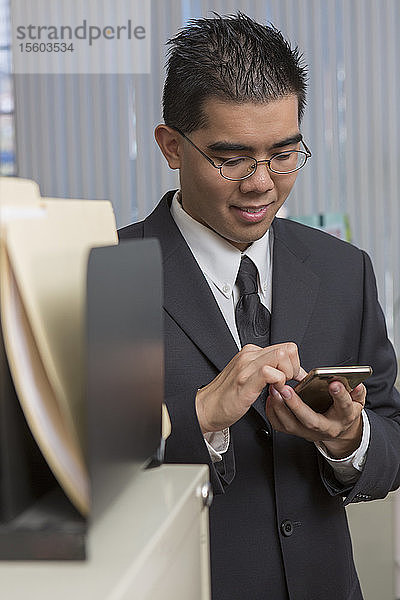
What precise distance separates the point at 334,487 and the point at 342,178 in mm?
2710

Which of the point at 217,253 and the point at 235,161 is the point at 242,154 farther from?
the point at 217,253

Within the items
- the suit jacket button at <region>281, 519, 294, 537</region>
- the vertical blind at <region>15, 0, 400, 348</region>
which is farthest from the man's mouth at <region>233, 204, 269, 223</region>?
the vertical blind at <region>15, 0, 400, 348</region>

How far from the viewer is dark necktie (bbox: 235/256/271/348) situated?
1.33 meters

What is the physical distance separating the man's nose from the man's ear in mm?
157

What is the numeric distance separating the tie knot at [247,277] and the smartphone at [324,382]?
0.26m

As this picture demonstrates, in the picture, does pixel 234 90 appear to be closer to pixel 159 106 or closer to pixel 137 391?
pixel 137 391

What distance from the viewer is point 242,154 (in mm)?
1223

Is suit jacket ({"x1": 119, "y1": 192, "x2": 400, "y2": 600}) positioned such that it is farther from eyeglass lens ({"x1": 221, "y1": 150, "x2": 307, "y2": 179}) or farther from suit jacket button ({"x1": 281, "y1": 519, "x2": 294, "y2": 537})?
eyeglass lens ({"x1": 221, "y1": 150, "x2": 307, "y2": 179})

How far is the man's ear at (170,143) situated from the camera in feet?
4.37

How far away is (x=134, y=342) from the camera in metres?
0.58

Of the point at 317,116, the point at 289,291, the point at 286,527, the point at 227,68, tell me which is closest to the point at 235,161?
the point at 227,68

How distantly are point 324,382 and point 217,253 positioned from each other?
381 millimetres

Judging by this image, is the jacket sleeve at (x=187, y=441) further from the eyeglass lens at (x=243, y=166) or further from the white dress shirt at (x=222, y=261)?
the eyeglass lens at (x=243, y=166)

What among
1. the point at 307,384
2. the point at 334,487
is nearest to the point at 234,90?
the point at 307,384
